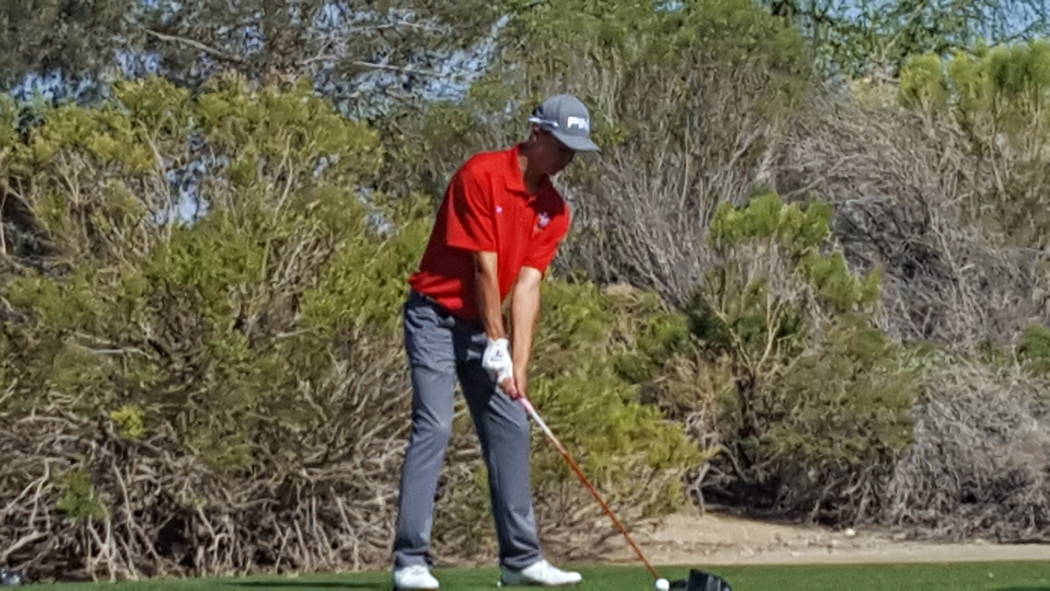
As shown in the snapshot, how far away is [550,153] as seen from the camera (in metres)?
9.11

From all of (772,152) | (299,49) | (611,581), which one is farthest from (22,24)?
(611,581)

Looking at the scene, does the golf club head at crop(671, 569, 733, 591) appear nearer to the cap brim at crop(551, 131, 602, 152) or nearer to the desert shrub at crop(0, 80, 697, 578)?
the cap brim at crop(551, 131, 602, 152)

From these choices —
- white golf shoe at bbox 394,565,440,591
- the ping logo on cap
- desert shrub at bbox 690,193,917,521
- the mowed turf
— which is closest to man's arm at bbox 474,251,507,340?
the ping logo on cap

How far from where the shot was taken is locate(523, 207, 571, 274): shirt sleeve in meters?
9.34

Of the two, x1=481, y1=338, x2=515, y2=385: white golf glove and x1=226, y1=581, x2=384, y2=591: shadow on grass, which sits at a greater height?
x1=481, y1=338, x2=515, y2=385: white golf glove

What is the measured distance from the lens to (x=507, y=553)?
9297 mm

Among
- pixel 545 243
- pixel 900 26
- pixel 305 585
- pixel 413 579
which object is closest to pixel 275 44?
pixel 900 26

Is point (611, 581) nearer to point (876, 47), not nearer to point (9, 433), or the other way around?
point (9, 433)

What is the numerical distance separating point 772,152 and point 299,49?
6653 mm

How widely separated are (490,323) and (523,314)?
1.29ft

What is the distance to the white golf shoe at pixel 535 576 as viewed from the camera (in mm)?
9266

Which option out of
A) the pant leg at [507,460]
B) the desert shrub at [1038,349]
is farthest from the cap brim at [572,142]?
the desert shrub at [1038,349]

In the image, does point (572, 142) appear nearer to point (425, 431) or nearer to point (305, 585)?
point (425, 431)

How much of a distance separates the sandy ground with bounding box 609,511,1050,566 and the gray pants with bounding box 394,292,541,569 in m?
5.08
